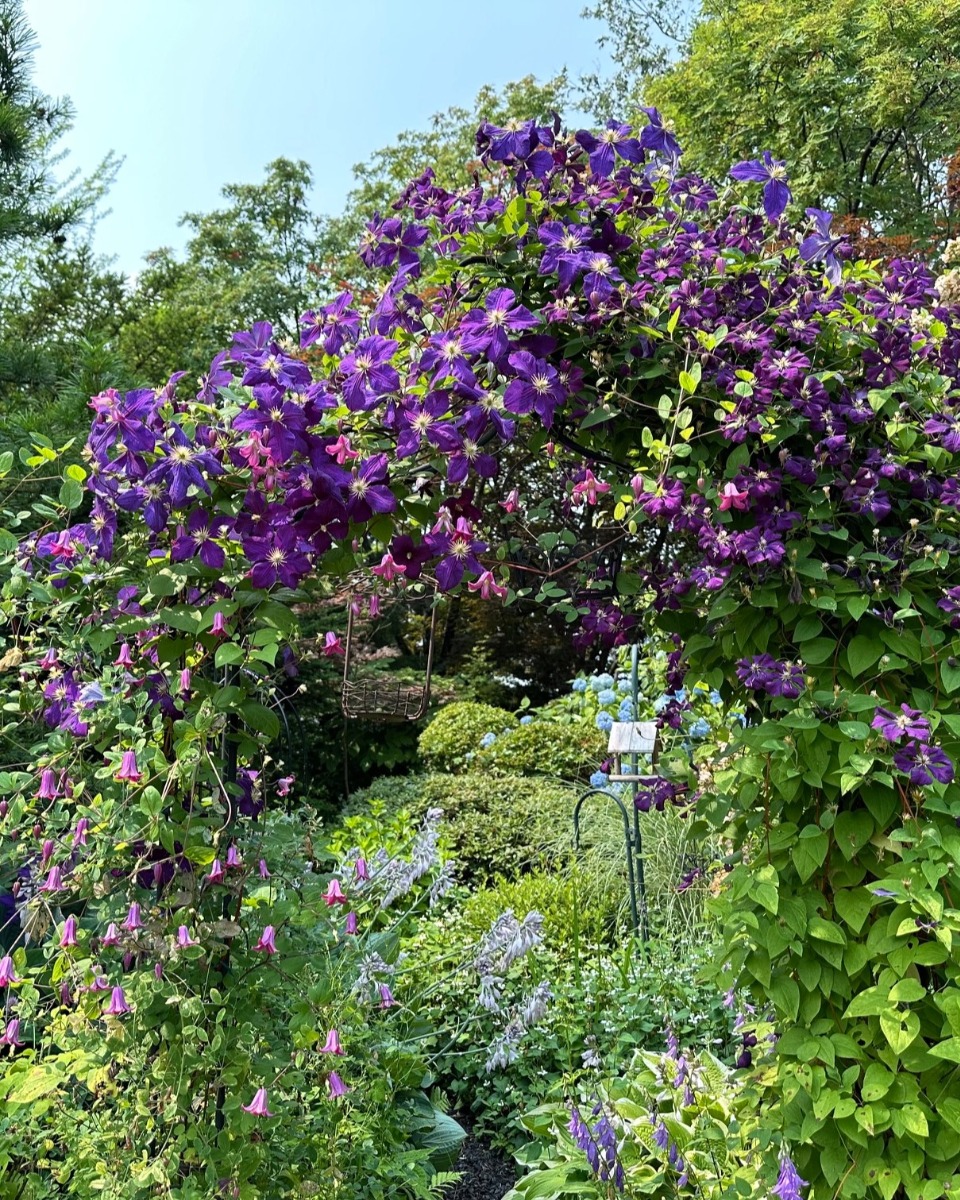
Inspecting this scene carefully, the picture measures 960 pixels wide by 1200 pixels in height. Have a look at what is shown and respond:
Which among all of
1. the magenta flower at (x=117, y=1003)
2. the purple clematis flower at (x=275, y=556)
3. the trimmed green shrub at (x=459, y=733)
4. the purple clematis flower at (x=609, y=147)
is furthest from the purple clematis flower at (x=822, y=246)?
the trimmed green shrub at (x=459, y=733)

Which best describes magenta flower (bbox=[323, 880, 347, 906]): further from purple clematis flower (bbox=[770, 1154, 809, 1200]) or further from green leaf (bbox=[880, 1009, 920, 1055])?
green leaf (bbox=[880, 1009, 920, 1055])

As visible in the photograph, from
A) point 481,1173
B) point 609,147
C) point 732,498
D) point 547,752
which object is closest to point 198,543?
point 732,498

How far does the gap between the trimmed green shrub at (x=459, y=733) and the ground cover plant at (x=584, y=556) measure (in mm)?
5233

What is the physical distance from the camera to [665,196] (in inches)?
60.6

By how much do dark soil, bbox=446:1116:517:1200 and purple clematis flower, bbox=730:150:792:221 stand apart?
2.40 meters

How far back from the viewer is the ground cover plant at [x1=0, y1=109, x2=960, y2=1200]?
1.34m

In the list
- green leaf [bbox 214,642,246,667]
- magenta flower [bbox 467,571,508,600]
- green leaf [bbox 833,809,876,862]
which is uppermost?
magenta flower [bbox 467,571,508,600]

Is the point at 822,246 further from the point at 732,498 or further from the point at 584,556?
the point at 584,556

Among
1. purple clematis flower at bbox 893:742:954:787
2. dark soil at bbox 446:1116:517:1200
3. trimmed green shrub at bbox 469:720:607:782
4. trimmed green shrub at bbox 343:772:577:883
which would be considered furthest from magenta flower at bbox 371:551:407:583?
trimmed green shrub at bbox 469:720:607:782

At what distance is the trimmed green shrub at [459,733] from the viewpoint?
22.6 ft

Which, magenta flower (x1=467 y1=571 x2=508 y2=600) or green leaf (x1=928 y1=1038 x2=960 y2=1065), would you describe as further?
magenta flower (x1=467 y1=571 x2=508 y2=600)

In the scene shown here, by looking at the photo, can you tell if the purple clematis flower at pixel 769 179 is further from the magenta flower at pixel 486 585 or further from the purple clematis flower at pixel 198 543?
the purple clematis flower at pixel 198 543

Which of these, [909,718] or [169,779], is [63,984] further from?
[909,718]

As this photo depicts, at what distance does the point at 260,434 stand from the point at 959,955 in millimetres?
1289
